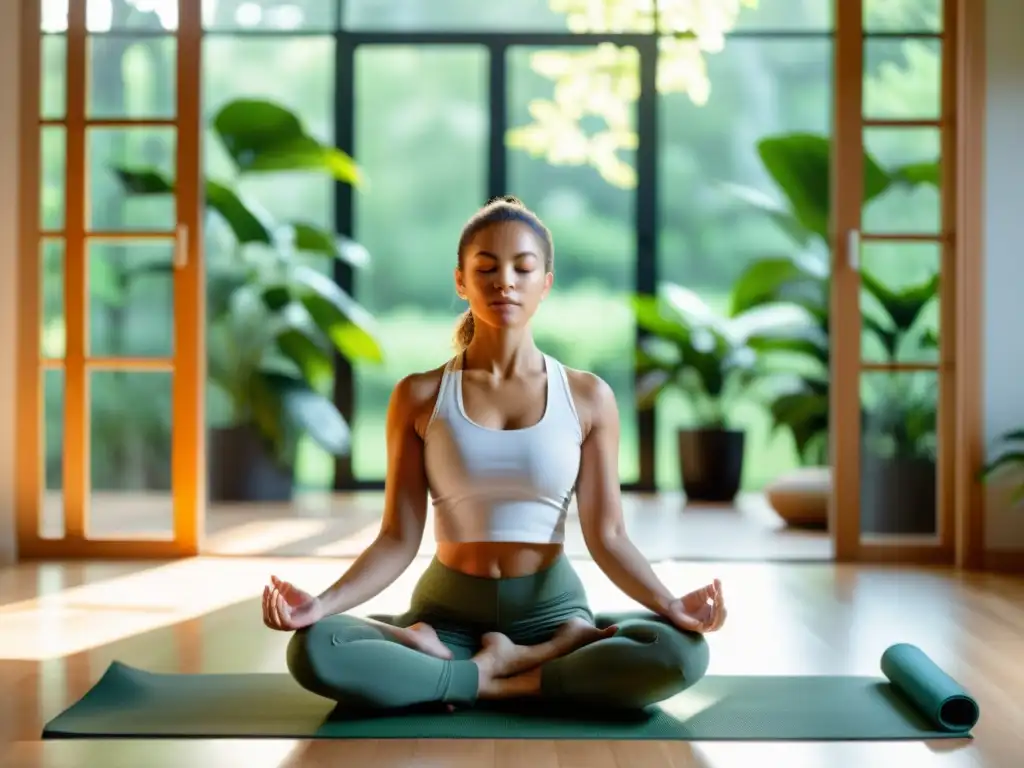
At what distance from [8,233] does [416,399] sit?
2.39 m

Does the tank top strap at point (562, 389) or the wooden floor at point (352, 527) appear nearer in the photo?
the tank top strap at point (562, 389)

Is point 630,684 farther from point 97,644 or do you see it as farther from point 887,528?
point 887,528

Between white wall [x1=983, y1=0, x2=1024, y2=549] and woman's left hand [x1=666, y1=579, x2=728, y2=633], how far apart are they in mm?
2279

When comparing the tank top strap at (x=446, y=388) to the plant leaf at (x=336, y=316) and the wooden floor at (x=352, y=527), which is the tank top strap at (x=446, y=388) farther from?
the plant leaf at (x=336, y=316)

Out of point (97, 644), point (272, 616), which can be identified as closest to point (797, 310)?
point (97, 644)

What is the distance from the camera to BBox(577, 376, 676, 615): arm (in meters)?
2.47

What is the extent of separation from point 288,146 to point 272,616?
370 cm

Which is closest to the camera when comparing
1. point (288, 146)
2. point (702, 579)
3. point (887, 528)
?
point (702, 579)

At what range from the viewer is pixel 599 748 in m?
2.26

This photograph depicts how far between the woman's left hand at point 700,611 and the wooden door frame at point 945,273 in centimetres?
215

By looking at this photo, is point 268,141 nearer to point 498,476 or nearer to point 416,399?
point 416,399

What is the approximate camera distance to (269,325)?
6109mm

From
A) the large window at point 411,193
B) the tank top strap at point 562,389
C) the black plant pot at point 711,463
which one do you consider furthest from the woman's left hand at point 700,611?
the large window at point 411,193

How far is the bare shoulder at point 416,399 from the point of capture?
2568 millimetres
